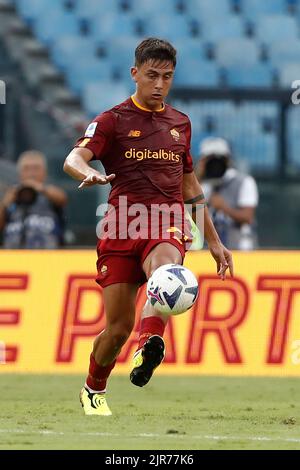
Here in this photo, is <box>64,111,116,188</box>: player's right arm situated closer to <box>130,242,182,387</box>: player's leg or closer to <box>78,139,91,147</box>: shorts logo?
<box>78,139,91,147</box>: shorts logo

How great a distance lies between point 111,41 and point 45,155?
319cm

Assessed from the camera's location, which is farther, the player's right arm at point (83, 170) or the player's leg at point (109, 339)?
the player's leg at point (109, 339)

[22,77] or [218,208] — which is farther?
[22,77]

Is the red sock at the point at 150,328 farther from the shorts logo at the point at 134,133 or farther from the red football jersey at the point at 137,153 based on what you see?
the shorts logo at the point at 134,133

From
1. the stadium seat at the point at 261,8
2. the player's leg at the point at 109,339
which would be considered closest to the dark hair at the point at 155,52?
the player's leg at the point at 109,339

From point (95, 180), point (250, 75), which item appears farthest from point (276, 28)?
point (95, 180)

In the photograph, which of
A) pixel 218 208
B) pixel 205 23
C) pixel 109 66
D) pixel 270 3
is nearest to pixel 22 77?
pixel 109 66

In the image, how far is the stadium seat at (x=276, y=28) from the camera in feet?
60.4

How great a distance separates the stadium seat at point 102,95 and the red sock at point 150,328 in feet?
30.5

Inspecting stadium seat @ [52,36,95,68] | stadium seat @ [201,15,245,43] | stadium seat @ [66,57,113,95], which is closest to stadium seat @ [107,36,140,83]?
stadium seat @ [66,57,113,95]

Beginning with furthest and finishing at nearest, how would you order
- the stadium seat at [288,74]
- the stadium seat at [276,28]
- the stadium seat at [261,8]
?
the stadium seat at [261,8], the stadium seat at [276,28], the stadium seat at [288,74]

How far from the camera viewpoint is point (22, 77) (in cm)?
1748

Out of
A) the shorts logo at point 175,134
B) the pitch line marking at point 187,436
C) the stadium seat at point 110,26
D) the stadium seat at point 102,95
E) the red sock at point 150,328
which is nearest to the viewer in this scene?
the pitch line marking at point 187,436
